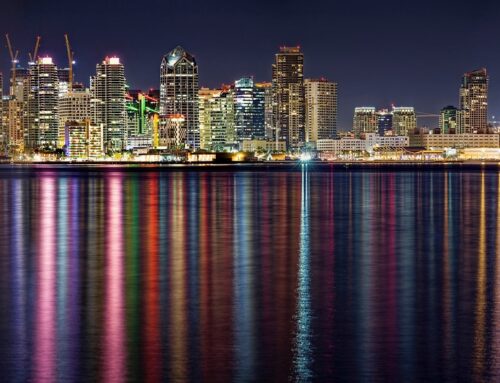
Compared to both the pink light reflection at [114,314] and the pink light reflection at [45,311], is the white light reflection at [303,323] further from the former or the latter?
the pink light reflection at [45,311]

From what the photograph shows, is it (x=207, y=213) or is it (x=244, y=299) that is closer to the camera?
(x=244, y=299)

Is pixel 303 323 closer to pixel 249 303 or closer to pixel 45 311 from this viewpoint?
pixel 249 303

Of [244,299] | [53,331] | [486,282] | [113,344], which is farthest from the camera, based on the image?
[486,282]

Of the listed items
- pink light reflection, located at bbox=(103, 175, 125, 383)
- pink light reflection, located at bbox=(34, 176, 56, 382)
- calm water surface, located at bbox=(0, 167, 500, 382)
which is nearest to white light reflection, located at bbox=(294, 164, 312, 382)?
calm water surface, located at bbox=(0, 167, 500, 382)

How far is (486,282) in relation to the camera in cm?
2081

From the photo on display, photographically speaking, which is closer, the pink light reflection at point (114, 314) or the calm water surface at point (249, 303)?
the pink light reflection at point (114, 314)

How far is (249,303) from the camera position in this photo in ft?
58.3

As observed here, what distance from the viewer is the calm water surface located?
504 inches

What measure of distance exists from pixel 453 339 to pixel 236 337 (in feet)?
12.0

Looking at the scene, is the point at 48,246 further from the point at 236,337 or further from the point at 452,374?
the point at 452,374

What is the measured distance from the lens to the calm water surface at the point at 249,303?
42.0 ft

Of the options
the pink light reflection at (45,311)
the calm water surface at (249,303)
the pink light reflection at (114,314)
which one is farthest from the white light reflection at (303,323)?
the pink light reflection at (45,311)

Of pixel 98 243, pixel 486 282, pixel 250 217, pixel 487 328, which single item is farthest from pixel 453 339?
pixel 250 217

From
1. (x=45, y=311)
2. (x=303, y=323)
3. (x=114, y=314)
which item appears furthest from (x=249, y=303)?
(x=45, y=311)
